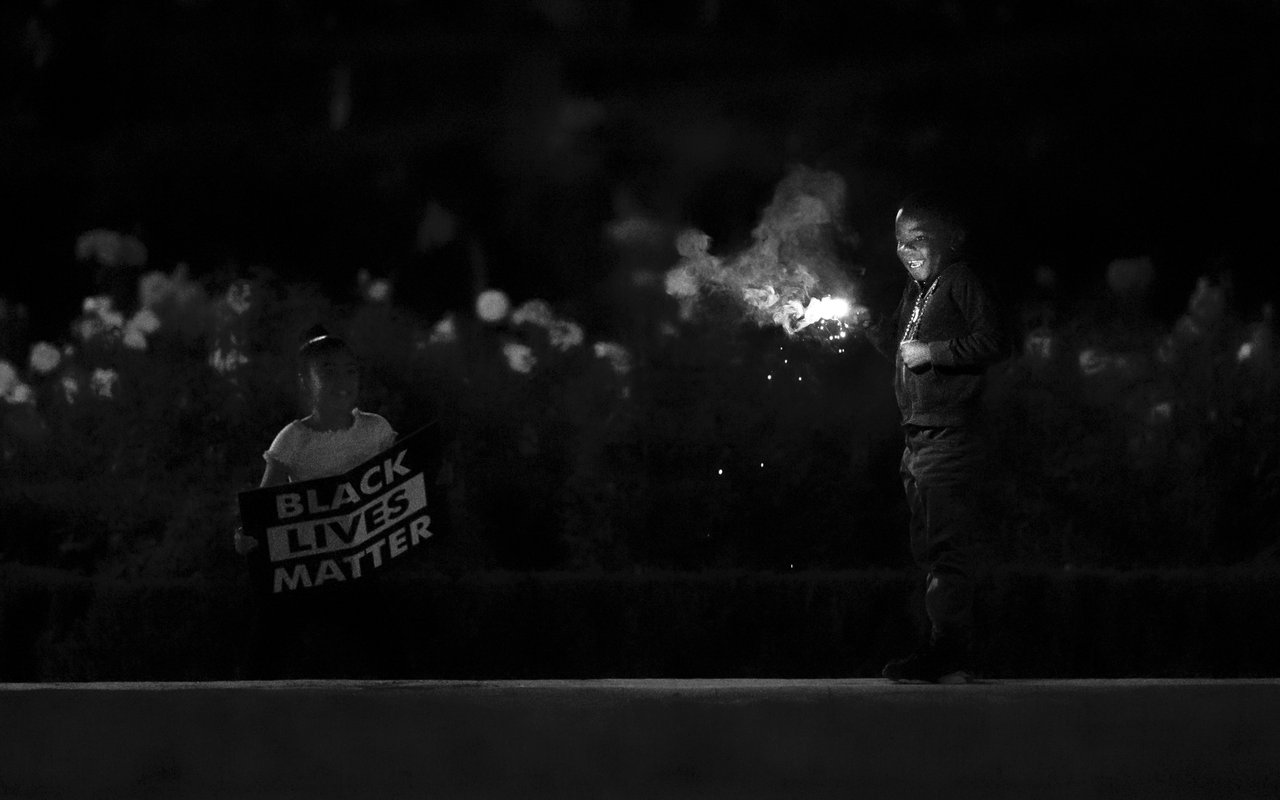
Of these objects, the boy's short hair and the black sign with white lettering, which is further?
the black sign with white lettering

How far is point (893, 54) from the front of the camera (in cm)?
1895

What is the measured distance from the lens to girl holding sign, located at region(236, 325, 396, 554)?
7008 millimetres

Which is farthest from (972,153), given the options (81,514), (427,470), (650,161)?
(427,470)

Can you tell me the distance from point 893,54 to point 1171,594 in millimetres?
11802

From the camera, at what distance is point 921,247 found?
6.45 meters

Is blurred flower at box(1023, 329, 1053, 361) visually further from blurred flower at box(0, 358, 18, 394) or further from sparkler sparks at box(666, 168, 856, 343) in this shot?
blurred flower at box(0, 358, 18, 394)

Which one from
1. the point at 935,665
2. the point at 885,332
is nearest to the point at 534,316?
the point at 885,332

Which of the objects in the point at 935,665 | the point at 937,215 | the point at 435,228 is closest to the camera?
the point at 935,665

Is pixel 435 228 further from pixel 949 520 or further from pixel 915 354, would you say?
pixel 949 520

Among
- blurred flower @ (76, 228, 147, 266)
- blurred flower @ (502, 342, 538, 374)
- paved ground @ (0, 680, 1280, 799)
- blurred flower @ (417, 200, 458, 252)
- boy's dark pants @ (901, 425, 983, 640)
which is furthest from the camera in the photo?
blurred flower @ (417, 200, 458, 252)

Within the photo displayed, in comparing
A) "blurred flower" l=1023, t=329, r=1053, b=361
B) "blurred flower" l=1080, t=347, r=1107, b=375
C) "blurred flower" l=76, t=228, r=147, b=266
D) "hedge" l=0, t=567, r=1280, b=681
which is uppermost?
"blurred flower" l=76, t=228, r=147, b=266

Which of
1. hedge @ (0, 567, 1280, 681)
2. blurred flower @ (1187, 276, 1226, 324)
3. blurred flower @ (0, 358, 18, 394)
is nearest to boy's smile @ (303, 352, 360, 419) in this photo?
hedge @ (0, 567, 1280, 681)

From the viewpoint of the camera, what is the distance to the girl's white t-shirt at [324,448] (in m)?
7.09

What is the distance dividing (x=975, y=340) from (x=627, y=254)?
11.7m
